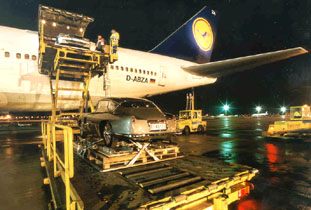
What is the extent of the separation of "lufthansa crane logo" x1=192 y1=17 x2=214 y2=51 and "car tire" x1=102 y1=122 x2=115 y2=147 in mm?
13423

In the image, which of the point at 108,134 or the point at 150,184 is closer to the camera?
the point at 150,184

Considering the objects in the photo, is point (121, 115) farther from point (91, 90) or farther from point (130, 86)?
point (130, 86)

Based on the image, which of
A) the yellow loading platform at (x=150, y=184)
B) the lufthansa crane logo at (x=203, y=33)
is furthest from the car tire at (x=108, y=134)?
the lufthansa crane logo at (x=203, y=33)

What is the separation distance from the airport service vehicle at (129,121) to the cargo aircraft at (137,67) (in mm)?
2538

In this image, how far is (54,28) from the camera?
843 centimetres

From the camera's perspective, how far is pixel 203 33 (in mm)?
16641

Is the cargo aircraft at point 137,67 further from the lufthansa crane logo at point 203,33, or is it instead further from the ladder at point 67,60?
the ladder at point 67,60

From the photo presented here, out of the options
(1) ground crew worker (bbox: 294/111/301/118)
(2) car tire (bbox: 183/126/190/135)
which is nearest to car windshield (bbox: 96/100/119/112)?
(2) car tire (bbox: 183/126/190/135)

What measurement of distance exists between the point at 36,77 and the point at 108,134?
5.22 metres

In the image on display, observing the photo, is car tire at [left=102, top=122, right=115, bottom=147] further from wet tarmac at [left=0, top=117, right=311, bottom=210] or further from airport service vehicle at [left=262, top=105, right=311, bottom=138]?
airport service vehicle at [left=262, top=105, right=311, bottom=138]

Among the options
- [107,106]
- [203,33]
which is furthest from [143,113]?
[203,33]

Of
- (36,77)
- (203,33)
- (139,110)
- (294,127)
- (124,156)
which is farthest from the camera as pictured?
(203,33)

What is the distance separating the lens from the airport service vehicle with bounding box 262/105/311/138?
38.1ft

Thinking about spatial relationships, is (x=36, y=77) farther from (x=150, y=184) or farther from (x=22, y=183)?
(x=150, y=184)
